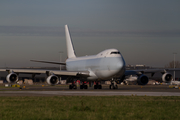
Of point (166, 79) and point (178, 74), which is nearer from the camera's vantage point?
point (166, 79)

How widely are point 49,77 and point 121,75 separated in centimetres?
1015

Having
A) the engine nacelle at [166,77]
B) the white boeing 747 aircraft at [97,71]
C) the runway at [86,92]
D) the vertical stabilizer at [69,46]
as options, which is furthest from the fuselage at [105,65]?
the vertical stabilizer at [69,46]

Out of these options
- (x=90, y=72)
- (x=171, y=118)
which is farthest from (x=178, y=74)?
(x=171, y=118)

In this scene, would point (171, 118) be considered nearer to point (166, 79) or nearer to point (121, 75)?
point (121, 75)

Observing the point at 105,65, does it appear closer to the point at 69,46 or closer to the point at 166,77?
the point at 166,77

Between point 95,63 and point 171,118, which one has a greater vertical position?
point 95,63

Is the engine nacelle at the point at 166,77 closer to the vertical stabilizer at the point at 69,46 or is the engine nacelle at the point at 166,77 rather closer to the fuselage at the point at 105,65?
the fuselage at the point at 105,65

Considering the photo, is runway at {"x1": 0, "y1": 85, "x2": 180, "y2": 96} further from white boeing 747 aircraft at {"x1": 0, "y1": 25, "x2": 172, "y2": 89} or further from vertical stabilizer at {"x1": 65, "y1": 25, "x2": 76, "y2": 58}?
vertical stabilizer at {"x1": 65, "y1": 25, "x2": 76, "y2": 58}

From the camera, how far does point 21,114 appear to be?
14.1 m

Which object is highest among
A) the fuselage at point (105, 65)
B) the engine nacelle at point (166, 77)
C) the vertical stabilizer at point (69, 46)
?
the vertical stabilizer at point (69, 46)

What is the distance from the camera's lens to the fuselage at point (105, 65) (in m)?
42.8

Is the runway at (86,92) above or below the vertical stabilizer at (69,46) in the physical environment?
below

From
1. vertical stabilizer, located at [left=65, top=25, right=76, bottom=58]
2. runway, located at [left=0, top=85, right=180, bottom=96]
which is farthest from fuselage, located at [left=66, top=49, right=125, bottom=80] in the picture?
vertical stabilizer, located at [left=65, top=25, right=76, bottom=58]

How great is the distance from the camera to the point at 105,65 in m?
44.9
